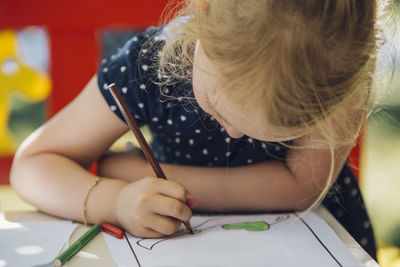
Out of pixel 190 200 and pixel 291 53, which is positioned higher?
pixel 291 53

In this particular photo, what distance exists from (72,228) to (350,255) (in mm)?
333

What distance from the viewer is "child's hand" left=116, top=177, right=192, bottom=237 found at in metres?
Answer: 0.57

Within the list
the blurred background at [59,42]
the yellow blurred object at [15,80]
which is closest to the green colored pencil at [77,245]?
the blurred background at [59,42]

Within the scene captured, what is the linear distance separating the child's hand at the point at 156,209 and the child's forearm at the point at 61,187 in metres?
0.04

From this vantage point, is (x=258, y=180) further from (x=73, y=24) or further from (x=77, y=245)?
(x=73, y=24)

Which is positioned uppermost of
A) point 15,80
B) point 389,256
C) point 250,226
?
point 15,80

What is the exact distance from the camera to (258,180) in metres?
0.70

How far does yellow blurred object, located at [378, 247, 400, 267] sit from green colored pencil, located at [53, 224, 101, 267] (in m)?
0.82

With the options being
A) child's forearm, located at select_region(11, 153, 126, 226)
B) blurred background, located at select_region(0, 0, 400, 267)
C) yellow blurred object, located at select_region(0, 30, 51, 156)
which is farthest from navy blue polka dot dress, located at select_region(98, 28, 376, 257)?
yellow blurred object, located at select_region(0, 30, 51, 156)

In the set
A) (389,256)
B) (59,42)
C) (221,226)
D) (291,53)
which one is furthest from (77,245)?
(389,256)

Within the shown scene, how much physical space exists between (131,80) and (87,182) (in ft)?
0.53

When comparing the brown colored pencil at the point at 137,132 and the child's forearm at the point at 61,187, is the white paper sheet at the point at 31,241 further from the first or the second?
the brown colored pencil at the point at 137,132

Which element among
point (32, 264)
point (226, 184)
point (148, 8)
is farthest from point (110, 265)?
point (148, 8)

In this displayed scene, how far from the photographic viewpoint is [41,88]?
1.09 m
